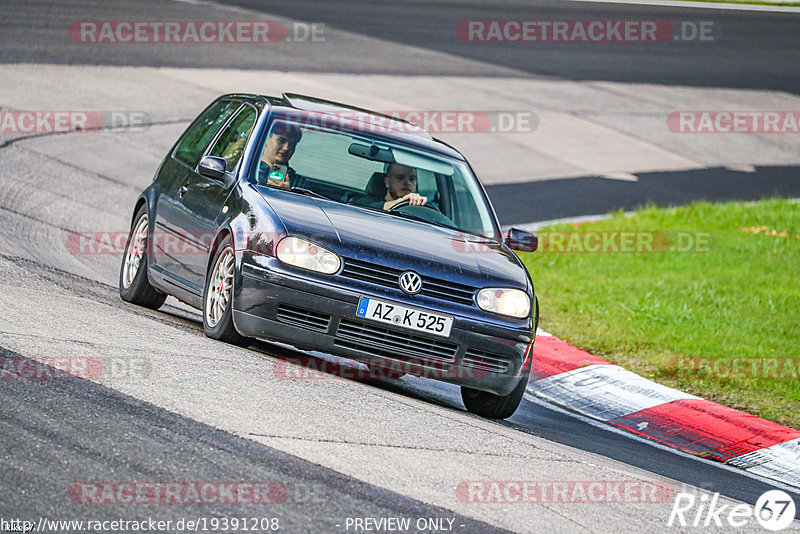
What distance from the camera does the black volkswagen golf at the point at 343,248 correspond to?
690 centimetres

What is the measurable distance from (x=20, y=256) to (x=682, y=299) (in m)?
6.11

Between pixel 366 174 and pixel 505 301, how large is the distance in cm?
165

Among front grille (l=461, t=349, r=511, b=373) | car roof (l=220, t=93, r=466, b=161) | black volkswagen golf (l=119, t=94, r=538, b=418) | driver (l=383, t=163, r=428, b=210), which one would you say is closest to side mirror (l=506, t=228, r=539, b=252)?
black volkswagen golf (l=119, t=94, r=538, b=418)

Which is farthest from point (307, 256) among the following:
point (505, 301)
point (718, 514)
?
point (718, 514)

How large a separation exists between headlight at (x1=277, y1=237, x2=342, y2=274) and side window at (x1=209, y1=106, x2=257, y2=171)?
52.6 inches

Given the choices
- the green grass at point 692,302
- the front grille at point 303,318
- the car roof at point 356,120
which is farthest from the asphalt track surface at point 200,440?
the car roof at point 356,120

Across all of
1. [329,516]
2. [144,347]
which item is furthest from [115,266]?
[329,516]

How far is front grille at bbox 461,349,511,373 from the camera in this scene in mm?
7078

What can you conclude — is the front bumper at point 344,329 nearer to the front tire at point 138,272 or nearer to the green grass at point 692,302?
the front tire at point 138,272

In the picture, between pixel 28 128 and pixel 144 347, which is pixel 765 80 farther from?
pixel 144 347

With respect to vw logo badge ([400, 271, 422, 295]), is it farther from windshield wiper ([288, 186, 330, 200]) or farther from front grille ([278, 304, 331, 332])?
windshield wiper ([288, 186, 330, 200])

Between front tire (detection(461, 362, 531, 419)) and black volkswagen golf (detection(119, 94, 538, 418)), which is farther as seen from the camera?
front tire (detection(461, 362, 531, 419))

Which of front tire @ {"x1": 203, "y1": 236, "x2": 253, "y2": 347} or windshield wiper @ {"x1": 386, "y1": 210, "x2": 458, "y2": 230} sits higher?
windshield wiper @ {"x1": 386, "y1": 210, "x2": 458, "y2": 230}

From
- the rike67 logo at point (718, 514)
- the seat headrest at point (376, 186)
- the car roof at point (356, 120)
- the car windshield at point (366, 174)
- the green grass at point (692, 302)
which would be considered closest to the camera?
the rike67 logo at point (718, 514)
